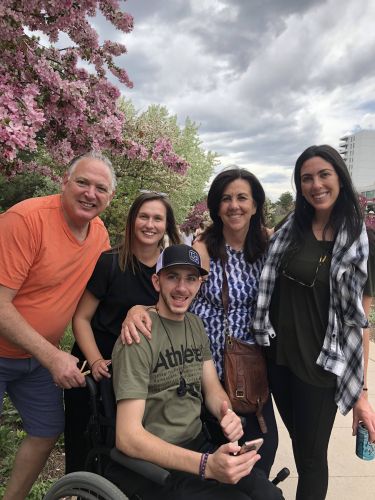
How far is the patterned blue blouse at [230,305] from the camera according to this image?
7.14 ft

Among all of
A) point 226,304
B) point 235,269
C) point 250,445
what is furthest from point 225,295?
point 250,445

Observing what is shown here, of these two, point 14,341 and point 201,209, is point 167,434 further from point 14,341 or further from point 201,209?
point 201,209

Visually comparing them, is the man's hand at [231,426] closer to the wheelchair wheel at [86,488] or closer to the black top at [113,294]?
the wheelchair wheel at [86,488]

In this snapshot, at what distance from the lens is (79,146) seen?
3.76m

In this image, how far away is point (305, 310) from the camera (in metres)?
1.98

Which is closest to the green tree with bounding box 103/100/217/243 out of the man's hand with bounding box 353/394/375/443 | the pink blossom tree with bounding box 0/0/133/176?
the pink blossom tree with bounding box 0/0/133/176

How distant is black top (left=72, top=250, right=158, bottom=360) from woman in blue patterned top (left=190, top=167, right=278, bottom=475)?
32cm

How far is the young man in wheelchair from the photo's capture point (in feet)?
4.90

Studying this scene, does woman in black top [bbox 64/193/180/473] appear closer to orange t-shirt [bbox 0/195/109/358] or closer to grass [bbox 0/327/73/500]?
orange t-shirt [bbox 0/195/109/358]

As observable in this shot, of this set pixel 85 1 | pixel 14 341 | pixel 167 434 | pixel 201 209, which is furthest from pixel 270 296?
pixel 201 209

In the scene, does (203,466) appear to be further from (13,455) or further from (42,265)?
(13,455)

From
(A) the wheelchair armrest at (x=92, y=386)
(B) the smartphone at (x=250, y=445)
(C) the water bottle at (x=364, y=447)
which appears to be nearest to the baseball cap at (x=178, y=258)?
(A) the wheelchair armrest at (x=92, y=386)

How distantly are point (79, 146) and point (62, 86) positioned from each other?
2.02ft

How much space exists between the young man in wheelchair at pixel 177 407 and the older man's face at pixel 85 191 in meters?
0.52
